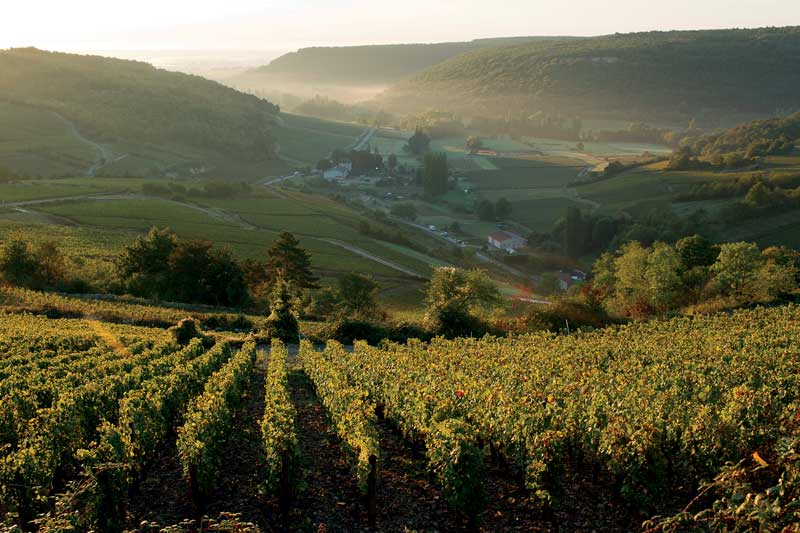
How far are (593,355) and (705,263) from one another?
42.2m

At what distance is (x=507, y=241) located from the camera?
4838 inches

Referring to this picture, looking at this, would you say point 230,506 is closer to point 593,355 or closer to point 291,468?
point 291,468

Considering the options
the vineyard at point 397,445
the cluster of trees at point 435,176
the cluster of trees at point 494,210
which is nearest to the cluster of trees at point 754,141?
the cluster of trees at point 494,210

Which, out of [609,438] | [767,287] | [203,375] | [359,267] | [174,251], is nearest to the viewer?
[609,438]

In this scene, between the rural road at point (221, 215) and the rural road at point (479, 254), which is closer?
the rural road at point (221, 215)

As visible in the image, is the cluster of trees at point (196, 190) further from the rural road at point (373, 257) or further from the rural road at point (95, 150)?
the rural road at point (95, 150)

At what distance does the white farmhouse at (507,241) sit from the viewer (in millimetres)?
122312

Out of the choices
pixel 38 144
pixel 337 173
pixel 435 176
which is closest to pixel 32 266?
pixel 38 144

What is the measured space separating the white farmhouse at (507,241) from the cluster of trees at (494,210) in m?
18.9

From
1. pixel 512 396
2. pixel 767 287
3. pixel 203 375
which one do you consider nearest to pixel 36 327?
pixel 203 375

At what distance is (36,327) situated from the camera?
36.8 metres

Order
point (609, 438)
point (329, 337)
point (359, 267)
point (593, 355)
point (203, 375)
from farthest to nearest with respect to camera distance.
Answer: point (359, 267) → point (329, 337) → point (593, 355) → point (203, 375) → point (609, 438)

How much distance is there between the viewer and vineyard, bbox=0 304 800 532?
14031 millimetres

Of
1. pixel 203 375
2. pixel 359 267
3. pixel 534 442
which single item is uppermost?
pixel 534 442
